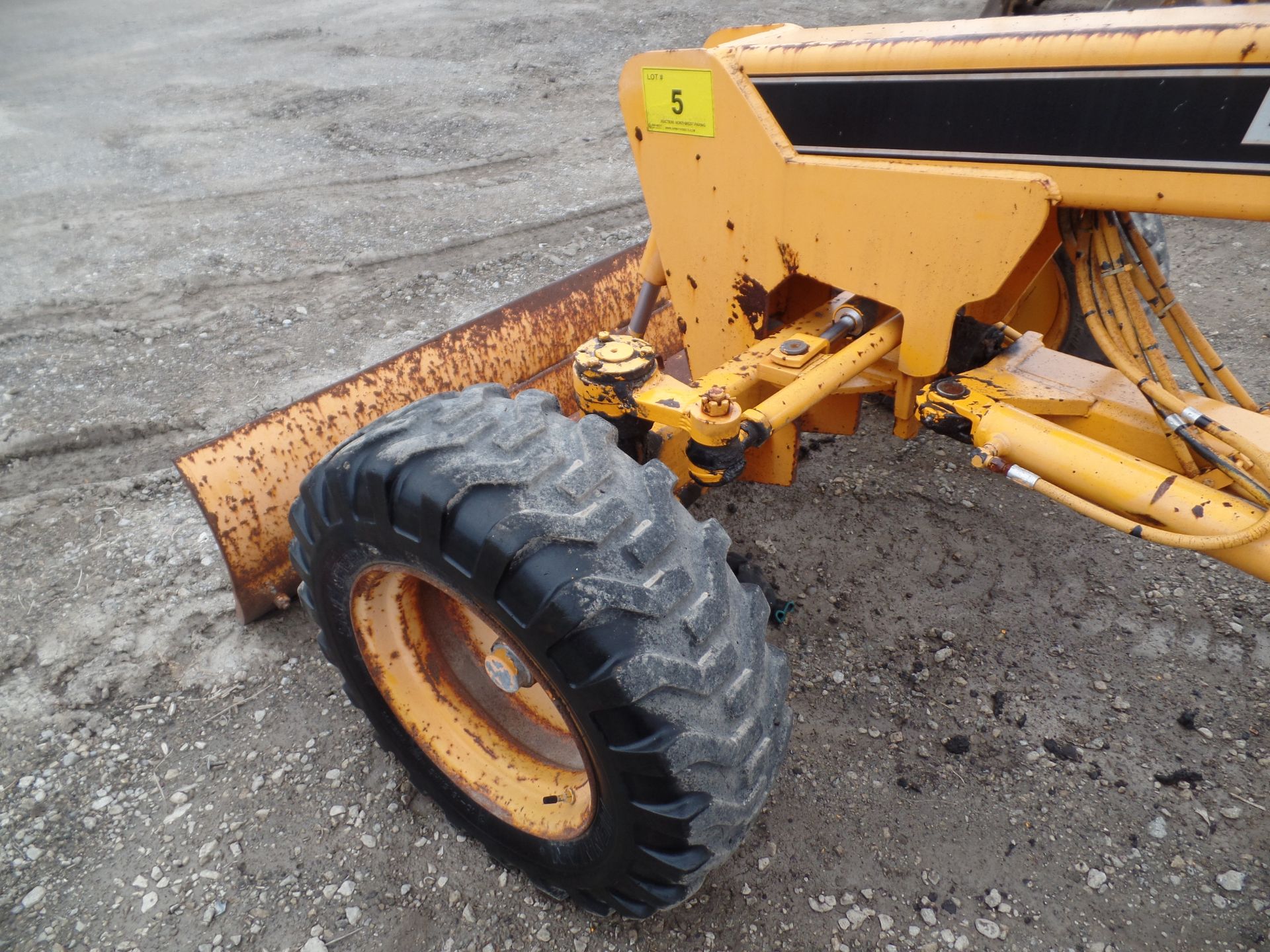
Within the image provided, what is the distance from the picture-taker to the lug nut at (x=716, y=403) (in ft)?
5.94

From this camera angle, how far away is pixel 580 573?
139 cm

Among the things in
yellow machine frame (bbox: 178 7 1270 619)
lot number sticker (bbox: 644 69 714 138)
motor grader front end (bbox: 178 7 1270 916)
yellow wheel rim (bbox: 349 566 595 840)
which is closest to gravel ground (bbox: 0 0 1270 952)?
yellow wheel rim (bbox: 349 566 595 840)

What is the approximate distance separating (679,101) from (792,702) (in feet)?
5.75

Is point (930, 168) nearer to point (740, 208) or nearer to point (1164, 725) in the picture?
point (740, 208)

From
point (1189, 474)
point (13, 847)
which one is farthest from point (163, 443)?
point (1189, 474)

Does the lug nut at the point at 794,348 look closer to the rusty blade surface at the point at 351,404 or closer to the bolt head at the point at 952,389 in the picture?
the bolt head at the point at 952,389

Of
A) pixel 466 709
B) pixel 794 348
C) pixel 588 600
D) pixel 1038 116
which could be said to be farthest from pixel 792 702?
pixel 1038 116

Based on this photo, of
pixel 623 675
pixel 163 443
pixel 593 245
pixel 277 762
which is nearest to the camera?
pixel 623 675

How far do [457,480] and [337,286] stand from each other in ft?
13.9

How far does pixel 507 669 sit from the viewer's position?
5.62 ft

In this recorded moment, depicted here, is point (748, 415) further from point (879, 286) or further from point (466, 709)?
point (466, 709)

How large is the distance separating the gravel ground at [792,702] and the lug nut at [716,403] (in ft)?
3.53

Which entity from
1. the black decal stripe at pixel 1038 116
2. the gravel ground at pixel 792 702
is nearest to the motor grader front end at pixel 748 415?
the black decal stripe at pixel 1038 116

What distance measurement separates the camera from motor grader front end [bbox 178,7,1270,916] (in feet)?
4.63
